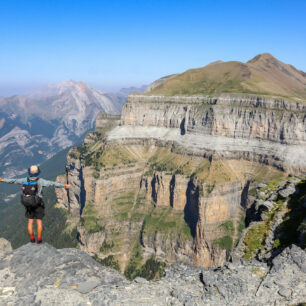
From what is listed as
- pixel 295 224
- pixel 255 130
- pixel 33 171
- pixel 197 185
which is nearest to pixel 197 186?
pixel 197 185

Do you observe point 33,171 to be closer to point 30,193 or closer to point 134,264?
point 30,193

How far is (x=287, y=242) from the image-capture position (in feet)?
100

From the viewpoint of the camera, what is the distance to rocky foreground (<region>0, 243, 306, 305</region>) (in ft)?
77.5

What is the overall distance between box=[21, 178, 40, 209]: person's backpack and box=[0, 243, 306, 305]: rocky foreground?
4844 millimetres

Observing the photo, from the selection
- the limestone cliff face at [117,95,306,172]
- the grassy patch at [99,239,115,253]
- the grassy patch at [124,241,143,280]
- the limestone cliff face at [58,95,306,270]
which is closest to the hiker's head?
the grassy patch at [124,241,143,280]

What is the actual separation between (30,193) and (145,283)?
13.5 meters

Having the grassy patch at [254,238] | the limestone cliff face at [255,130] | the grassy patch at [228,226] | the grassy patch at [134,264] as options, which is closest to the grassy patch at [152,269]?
the grassy patch at [134,264]

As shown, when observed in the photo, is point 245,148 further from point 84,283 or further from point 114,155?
point 84,283

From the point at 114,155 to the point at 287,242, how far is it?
172 m

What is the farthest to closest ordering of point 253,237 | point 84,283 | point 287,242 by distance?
point 253,237, point 287,242, point 84,283

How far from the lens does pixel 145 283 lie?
26.4m

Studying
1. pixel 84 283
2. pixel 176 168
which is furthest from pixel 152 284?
pixel 176 168

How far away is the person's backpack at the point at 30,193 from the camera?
2745 centimetres

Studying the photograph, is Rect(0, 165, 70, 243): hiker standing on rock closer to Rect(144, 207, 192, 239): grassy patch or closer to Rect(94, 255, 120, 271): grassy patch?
Rect(94, 255, 120, 271): grassy patch
